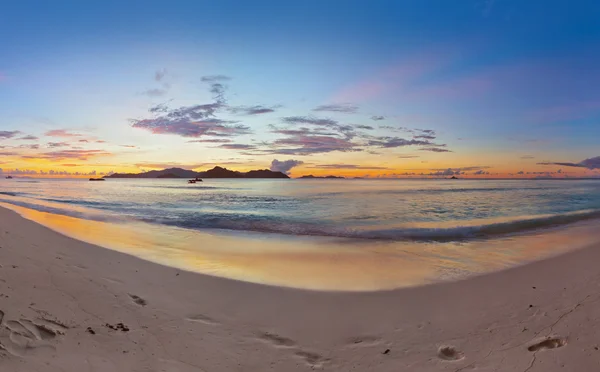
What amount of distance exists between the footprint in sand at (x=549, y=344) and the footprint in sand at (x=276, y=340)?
123 inches

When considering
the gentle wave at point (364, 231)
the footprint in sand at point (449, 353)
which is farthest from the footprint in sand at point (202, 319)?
the gentle wave at point (364, 231)

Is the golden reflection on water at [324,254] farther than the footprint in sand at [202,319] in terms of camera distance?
Yes

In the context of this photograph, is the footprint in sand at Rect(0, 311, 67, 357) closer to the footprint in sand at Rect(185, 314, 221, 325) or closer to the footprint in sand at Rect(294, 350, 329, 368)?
the footprint in sand at Rect(185, 314, 221, 325)

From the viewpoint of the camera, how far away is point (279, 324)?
5.14 metres

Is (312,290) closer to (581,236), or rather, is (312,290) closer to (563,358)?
(563,358)

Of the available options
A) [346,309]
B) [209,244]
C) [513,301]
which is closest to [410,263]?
[513,301]

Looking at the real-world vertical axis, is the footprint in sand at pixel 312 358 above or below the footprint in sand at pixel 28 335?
below

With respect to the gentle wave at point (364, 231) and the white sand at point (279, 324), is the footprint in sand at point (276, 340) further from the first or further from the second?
the gentle wave at point (364, 231)

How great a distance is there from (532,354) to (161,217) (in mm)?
20075

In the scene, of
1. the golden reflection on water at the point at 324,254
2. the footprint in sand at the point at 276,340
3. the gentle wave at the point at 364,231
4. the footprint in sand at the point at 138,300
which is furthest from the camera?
the gentle wave at the point at 364,231

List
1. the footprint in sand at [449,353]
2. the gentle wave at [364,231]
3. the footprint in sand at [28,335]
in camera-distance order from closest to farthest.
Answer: the footprint in sand at [28,335] < the footprint in sand at [449,353] < the gentle wave at [364,231]

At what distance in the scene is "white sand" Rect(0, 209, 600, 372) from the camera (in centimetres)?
398

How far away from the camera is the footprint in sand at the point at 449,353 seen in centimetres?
416

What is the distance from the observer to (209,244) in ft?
39.7
